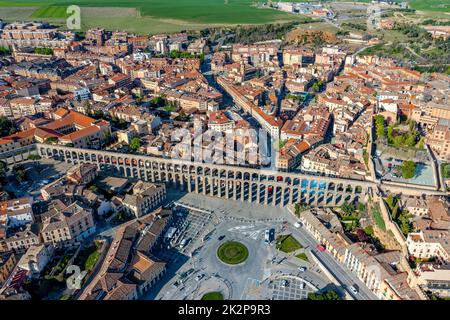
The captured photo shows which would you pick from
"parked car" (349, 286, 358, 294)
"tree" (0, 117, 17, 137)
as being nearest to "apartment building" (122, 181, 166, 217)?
"parked car" (349, 286, 358, 294)

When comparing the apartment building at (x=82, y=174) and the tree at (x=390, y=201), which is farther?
the apartment building at (x=82, y=174)

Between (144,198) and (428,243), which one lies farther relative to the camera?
(144,198)

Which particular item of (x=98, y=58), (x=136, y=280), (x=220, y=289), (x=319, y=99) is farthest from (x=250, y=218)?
(x=98, y=58)

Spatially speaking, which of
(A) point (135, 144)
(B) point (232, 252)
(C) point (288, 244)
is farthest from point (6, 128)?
(C) point (288, 244)

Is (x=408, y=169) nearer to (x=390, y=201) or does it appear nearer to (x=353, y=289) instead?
(x=390, y=201)

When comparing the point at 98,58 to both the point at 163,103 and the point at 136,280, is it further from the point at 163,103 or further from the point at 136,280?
the point at 136,280

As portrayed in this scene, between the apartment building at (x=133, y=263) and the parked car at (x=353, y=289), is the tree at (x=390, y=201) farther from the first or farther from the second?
the apartment building at (x=133, y=263)

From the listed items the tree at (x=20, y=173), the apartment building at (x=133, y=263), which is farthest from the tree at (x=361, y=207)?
the tree at (x=20, y=173)
